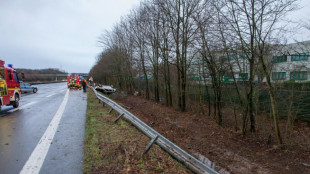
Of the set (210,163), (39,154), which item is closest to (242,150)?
(210,163)

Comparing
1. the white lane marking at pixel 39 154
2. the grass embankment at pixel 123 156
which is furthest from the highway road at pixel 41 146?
the grass embankment at pixel 123 156

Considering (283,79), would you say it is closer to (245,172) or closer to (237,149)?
(237,149)

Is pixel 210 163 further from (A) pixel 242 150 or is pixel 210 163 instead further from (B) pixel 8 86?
(B) pixel 8 86

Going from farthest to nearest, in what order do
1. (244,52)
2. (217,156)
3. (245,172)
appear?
1. (244,52)
2. (217,156)
3. (245,172)

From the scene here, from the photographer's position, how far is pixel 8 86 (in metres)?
10.4

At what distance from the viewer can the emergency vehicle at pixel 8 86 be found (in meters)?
9.56

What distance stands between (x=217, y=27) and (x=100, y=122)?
687 cm

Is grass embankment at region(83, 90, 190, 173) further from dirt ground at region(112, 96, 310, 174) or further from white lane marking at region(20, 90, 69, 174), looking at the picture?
dirt ground at region(112, 96, 310, 174)

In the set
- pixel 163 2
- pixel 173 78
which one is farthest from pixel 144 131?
pixel 173 78

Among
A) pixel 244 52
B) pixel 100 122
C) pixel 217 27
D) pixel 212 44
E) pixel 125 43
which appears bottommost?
pixel 100 122

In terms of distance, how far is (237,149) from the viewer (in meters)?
7.48

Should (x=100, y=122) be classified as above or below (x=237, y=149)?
above

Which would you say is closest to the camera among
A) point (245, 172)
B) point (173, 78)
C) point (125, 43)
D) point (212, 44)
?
point (245, 172)

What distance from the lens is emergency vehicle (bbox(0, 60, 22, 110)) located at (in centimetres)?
956
